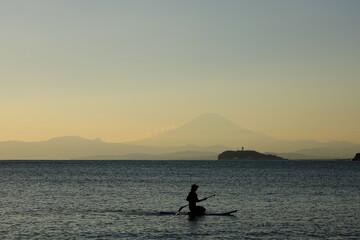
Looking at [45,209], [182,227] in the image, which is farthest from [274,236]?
[45,209]

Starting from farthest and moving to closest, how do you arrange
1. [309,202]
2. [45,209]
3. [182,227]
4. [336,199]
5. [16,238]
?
[336,199], [309,202], [45,209], [182,227], [16,238]

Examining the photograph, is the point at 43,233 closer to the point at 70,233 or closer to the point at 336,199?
the point at 70,233

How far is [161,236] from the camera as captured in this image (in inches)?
1210

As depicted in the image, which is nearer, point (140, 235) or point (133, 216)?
point (140, 235)

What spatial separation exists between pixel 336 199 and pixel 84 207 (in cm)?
2860

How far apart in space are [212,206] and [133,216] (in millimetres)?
11116

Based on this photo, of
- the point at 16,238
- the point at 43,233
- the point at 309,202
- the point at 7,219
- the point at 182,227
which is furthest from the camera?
the point at 309,202

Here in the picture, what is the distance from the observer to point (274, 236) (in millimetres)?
30875

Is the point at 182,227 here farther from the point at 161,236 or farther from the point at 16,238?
the point at 16,238

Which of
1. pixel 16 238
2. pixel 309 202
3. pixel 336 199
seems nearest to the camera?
pixel 16 238

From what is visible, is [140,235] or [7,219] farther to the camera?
[7,219]

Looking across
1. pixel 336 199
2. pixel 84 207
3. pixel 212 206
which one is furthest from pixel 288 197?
pixel 84 207

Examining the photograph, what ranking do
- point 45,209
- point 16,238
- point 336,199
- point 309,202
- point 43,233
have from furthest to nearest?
point 336,199
point 309,202
point 45,209
point 43,233
point 16,238

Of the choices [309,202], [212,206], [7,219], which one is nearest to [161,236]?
[7,219]
